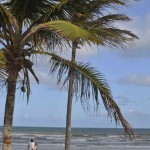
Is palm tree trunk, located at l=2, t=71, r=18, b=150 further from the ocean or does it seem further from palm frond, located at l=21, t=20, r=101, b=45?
the ocean

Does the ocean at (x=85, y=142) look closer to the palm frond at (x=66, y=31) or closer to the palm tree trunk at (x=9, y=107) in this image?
the palm tree trunk at (x=9, y=107)

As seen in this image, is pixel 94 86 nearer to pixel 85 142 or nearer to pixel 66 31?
pixel 66 31

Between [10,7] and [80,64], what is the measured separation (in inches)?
71.2

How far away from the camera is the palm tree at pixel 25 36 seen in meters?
8.42

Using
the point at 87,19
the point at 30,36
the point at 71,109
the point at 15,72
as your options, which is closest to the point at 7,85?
the point at 15,72

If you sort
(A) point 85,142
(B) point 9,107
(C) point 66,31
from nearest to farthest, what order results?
(C) point 66,31 < (B) point 9,107 < (A) point 85,142

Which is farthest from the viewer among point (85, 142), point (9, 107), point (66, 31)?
point (85, 142)

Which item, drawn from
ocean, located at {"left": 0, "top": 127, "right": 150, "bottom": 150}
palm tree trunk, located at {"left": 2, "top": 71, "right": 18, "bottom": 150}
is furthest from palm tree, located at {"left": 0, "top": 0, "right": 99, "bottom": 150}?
ocean, located at {"left": 0, "top": 127, "right": 150, "bottom": 150}

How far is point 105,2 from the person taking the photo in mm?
9320

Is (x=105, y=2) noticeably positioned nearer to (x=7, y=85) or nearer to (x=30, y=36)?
(x=30, y=36)

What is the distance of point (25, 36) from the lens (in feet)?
29.2

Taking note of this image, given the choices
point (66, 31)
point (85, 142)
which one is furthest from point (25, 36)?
point (85, 142)

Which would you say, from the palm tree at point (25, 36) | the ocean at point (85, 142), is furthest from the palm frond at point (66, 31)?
the ocean at point (85, 142)

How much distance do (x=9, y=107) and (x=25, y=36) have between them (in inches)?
54.7
